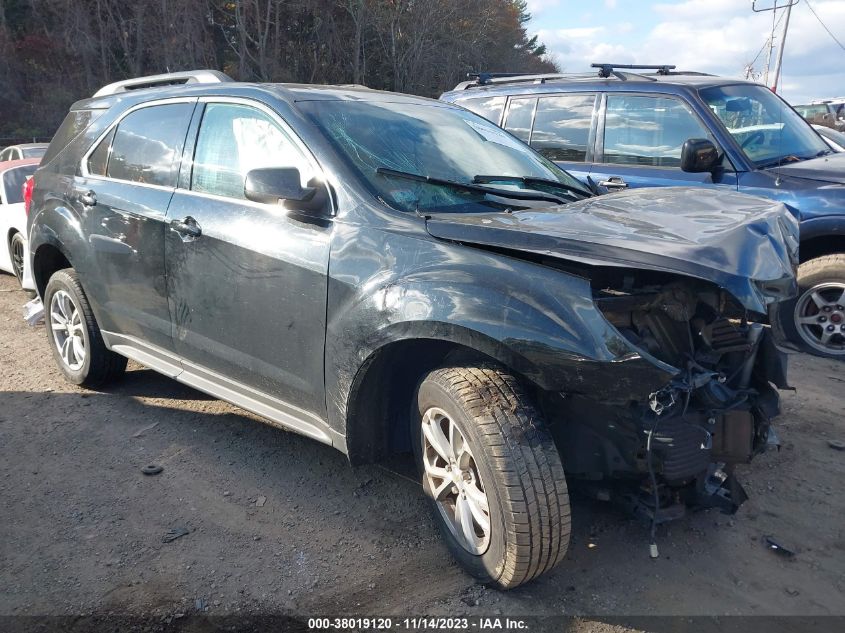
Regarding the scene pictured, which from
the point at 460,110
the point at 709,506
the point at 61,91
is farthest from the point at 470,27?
the point at 709,506

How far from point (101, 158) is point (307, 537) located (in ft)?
9.13

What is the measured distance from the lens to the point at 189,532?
10.6 ft

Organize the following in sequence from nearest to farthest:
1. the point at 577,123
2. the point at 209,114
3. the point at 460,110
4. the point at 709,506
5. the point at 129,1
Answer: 1. the point at 709,506
2. the point at 209,114
3. the point at 460,110
4. the point at 577,123
5. the point at 129,1

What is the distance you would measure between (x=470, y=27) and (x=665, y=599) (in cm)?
3271

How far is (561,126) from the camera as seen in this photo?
651 cm

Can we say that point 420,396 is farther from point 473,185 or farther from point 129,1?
point 129,1

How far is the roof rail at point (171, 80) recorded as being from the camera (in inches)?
175

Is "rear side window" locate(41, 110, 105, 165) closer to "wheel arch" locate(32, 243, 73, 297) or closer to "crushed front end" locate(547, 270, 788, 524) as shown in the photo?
"wheel arch" locate(32, 243, 73, 297)

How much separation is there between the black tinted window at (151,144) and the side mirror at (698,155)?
11.2 feet

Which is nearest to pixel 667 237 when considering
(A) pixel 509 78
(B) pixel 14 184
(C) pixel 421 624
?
(C) pixel 421 624

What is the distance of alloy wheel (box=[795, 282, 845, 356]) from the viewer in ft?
17.6

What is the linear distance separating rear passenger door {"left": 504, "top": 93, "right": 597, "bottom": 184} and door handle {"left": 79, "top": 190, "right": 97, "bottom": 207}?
371cm

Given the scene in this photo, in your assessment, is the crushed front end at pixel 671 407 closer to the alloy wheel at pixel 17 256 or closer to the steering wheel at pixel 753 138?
the steering wheel at pixel 753 138

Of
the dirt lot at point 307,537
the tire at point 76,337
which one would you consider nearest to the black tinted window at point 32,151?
the tire at point 76,337
